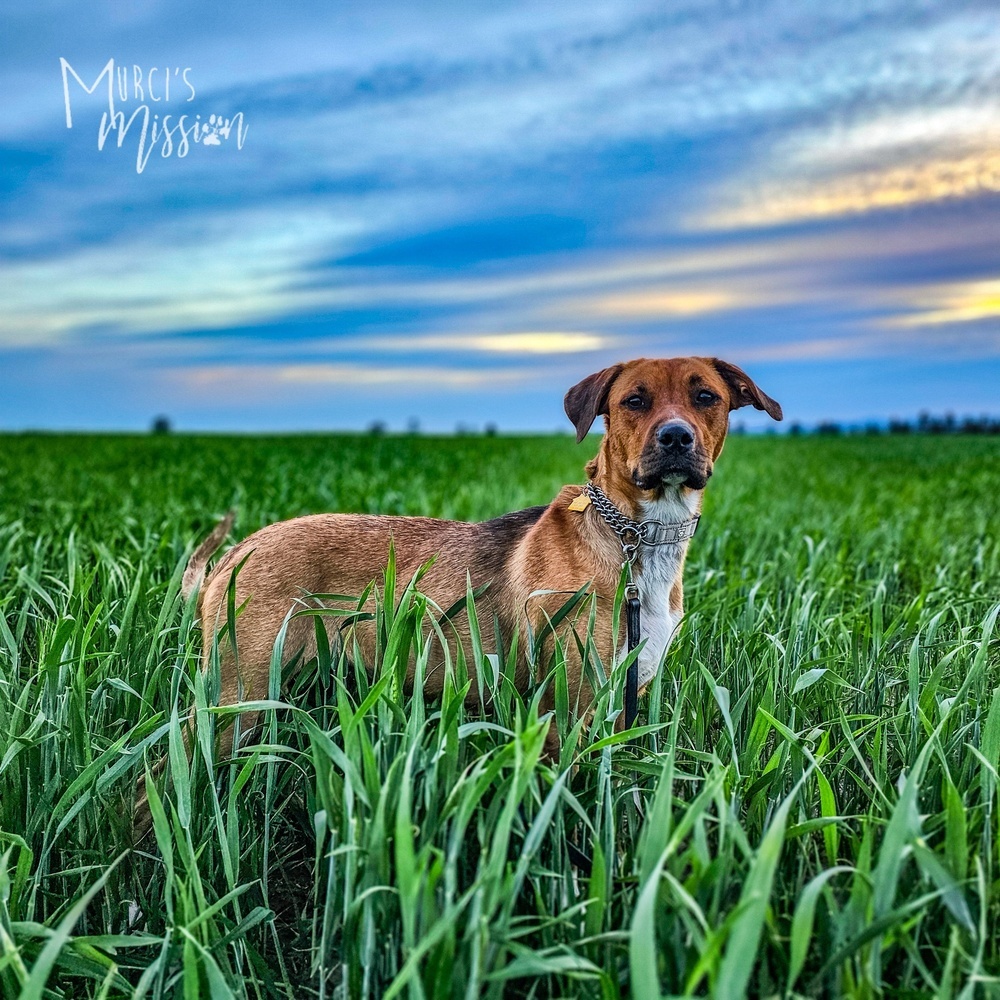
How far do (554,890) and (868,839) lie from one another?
766 mm

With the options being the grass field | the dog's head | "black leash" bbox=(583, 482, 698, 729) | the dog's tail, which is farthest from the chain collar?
the dog's tail

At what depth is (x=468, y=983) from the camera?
1.92m

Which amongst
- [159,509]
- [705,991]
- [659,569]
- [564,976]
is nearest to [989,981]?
[705,991]

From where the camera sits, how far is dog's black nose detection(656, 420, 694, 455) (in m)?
3.41

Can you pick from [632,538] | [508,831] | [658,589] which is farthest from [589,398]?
[508,831]

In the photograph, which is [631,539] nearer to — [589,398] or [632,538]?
[632,538]

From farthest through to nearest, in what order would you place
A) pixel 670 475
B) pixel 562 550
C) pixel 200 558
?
pixel 200 558 < pixel 562 550 < pixel 670 475

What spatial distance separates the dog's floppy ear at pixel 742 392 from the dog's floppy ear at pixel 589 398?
18.7 inches

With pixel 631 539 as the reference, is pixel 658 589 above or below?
below

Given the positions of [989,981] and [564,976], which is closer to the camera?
[989,981]

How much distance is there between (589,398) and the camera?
3822 mm

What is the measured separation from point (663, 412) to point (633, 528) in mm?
474

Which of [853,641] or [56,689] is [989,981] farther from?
[56,689]

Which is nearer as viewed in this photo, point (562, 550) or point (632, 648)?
point (632, 648)
